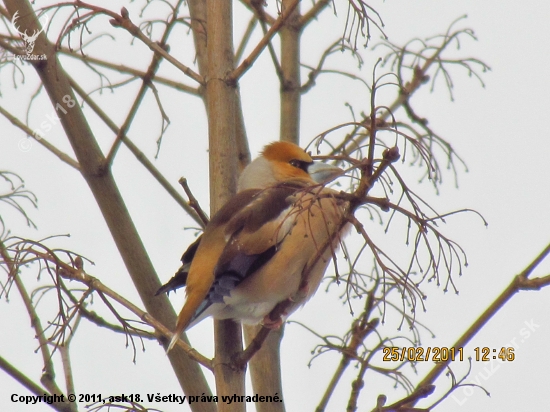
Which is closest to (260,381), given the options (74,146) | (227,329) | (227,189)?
(227,329)

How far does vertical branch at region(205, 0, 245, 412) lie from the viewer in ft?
12.2

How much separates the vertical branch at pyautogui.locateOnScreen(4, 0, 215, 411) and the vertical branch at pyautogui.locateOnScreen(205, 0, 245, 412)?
466 millimetres

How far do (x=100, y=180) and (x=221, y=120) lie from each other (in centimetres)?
75

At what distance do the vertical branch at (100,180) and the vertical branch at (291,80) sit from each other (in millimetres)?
1304

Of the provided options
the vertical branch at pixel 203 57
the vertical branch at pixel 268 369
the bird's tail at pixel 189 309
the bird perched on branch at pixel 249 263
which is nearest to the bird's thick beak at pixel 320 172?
the vertical branch at pixel 203 57

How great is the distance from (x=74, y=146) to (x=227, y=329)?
4.06 ft

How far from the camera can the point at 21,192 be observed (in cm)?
461

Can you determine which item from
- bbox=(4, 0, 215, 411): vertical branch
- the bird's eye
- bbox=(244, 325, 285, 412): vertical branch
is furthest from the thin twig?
the bird's eye

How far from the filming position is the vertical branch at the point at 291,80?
5004mm

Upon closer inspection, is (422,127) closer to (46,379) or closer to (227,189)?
(227,189)

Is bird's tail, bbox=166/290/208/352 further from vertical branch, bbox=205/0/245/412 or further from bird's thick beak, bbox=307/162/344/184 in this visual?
bird's thick beak, bbox=307/162/344/184

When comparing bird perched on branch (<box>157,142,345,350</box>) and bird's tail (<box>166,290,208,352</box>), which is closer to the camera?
bird's tail (<box>166,290,208,352</box>)

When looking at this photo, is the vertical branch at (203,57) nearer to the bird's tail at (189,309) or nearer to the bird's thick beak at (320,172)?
the bird's thick beak at (320,172)

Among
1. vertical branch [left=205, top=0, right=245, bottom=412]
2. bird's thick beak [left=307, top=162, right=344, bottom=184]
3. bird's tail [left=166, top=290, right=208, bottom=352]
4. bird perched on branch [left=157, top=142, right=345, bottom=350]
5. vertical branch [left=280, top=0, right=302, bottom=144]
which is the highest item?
vertical branch [left=280, top=0, right=302, bottom=144]
